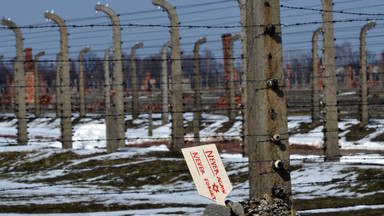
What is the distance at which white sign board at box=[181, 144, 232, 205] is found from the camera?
9.18m

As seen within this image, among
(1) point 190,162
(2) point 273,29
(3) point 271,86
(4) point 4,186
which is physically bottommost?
(4) point 4,186

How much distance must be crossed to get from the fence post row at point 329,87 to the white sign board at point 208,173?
11327mm

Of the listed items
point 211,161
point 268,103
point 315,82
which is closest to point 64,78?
point 315,82

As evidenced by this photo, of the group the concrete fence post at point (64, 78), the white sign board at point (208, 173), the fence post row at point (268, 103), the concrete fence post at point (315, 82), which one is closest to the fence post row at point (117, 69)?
the concrete fence post at point (64, 78)

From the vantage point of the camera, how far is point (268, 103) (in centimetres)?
1027

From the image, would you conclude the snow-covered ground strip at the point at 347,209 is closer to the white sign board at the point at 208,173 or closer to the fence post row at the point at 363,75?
the white sign board at the point at 208,173

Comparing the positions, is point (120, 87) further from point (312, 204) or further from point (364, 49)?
point (312, 204)

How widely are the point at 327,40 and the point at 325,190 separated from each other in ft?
17.3

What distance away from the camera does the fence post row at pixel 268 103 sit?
10.3 meters

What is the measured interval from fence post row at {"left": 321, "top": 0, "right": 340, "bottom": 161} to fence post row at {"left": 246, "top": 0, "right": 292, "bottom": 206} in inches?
396

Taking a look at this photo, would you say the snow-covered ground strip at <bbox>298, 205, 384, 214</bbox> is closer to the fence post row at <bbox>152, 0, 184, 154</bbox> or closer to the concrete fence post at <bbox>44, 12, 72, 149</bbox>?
the fence post row at <bbox>152, 0, 184, 154</bbox>

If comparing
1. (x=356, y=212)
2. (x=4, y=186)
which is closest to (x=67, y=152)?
(x=4, y=186)

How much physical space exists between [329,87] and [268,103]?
10.7 m

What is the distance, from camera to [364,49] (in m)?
29.3
